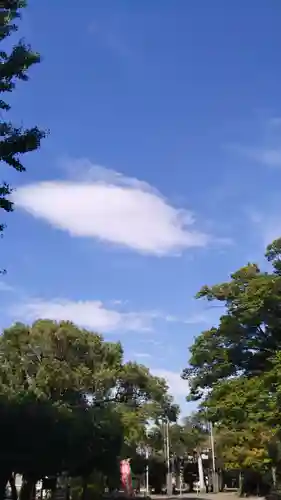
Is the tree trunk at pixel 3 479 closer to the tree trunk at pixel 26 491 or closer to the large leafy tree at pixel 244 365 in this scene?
the tree trunk at pixel 26 491

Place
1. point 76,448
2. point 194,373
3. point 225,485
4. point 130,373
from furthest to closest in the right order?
point 225,485 → point 130,373 → point 194,373 → point 76,448

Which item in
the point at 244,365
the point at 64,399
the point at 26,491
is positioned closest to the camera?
the point at 26,491

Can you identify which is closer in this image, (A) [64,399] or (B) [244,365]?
(A) [64,399]

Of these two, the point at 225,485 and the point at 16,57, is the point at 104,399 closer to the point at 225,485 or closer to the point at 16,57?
the point at 16,57

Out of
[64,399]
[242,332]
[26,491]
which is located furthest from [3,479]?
[242,332]

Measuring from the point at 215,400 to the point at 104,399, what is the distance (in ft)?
28.2

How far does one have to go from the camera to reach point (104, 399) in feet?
132

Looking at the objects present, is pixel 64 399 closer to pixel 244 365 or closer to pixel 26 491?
pixel 26 491

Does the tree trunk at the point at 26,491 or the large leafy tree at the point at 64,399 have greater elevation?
the large leafy tree at the point at 64,399

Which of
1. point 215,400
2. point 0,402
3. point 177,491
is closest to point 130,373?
point 215,400

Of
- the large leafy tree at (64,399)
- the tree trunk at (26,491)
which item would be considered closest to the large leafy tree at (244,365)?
the large leafy tree at (64,399)

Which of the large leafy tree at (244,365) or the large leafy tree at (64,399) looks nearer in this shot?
the large leafy tree at (64,399)

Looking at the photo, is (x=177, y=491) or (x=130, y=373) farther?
(x=177, y=491)

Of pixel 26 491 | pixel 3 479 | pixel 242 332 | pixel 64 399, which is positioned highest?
pixel 242 332
